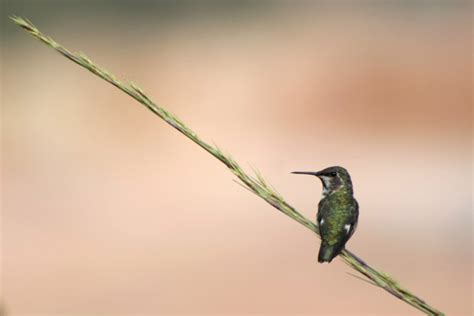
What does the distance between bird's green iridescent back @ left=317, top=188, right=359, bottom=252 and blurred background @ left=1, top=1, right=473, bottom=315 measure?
8.81 metres

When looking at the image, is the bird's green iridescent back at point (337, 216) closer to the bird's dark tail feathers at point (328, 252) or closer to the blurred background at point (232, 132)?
the bird's dark tail feathers at point (328, 252)

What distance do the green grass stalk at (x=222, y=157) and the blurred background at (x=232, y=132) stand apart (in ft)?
32.9

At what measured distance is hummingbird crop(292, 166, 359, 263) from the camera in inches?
90.7

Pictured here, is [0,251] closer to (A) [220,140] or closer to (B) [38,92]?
(A) [220,140]

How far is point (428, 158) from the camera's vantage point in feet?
52.6

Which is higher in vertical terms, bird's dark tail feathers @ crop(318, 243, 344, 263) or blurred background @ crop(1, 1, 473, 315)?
blurred background @ crop(1, 1, 473, 315)

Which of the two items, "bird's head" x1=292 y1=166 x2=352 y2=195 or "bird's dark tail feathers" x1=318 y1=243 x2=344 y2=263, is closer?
"bird's dark tail feathers" x1=318 y1=243 x2=344 y2=263

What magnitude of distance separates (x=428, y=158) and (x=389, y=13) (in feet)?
11.9

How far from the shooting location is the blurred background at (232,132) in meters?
12.9

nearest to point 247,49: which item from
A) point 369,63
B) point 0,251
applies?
point 369,63

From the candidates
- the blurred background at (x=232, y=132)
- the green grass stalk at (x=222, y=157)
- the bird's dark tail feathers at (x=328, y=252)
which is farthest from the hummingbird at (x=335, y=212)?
the blurred background at (x=232, y=132)

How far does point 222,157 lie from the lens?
1.55 meters

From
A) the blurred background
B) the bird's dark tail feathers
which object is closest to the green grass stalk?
the bird's dark tail feathers

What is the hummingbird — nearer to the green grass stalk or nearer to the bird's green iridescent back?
the bird's green iridescent back
